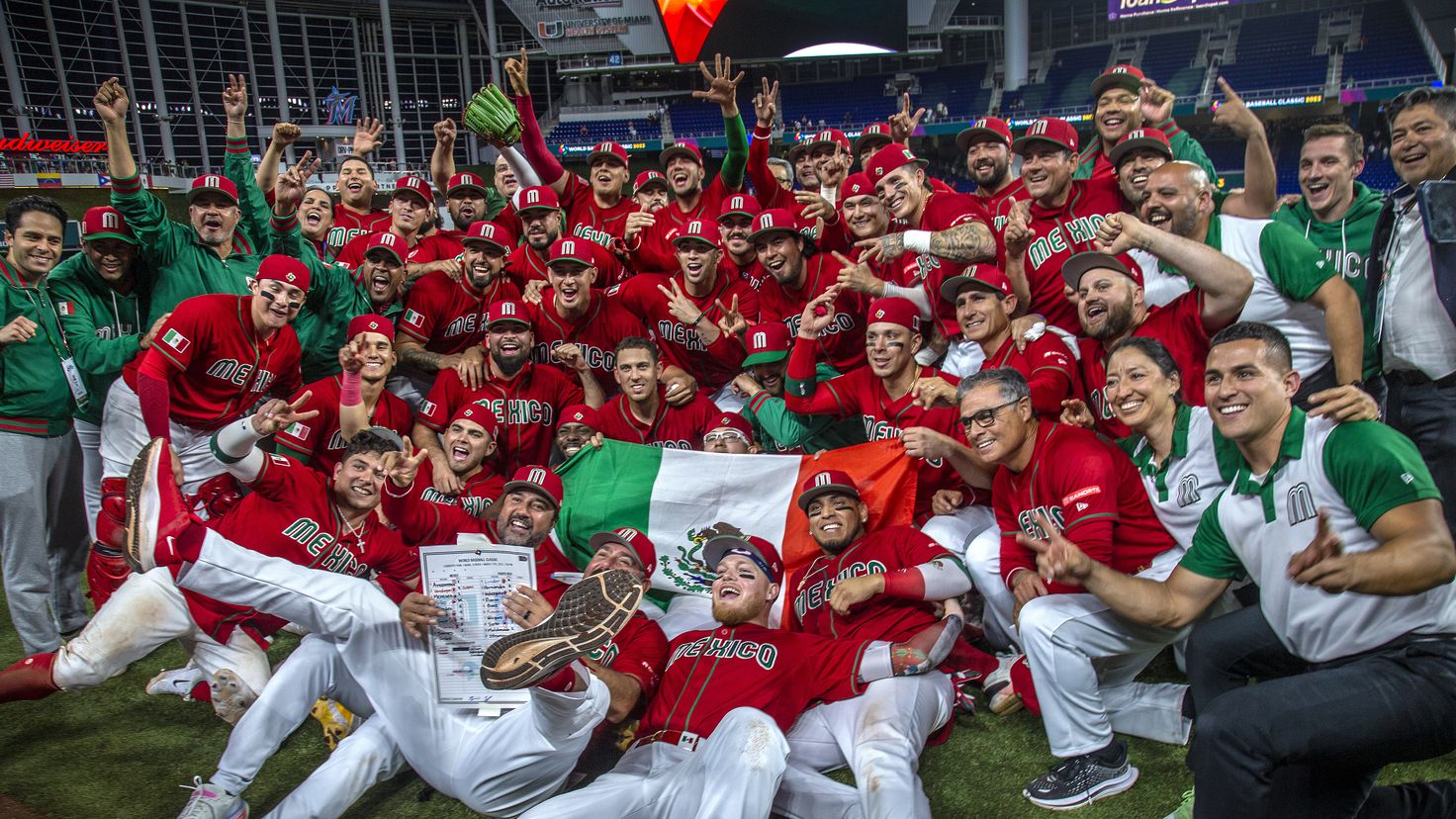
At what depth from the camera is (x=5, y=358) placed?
5.23 m

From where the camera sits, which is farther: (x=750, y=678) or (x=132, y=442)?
(x=132, y=442)

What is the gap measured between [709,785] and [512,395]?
372 centimetres

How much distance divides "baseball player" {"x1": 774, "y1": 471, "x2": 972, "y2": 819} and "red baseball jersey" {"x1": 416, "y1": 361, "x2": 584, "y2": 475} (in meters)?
2.16

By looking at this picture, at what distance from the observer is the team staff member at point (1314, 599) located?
2646 millimetres

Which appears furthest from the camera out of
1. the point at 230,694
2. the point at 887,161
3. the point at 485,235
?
the point at 485,235

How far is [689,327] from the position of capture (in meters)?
6.63

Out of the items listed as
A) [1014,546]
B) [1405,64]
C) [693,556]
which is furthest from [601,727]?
[1405,64]

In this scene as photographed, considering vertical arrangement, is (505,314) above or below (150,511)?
above

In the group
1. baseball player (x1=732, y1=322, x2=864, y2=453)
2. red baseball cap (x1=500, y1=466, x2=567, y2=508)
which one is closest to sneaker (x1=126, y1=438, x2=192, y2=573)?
red baseball cap (x1=500, y1=466, x2=567, y2=508)

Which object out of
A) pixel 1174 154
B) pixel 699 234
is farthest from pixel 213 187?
pixel 1174 154

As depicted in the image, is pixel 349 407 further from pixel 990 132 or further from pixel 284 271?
pixel 990 132

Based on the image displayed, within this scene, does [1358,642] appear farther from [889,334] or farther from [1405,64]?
[1405,64]

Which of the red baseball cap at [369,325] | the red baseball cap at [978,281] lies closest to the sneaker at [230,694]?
the red baseball cap at [369,325]

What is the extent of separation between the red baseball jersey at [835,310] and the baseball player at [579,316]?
1053mm
